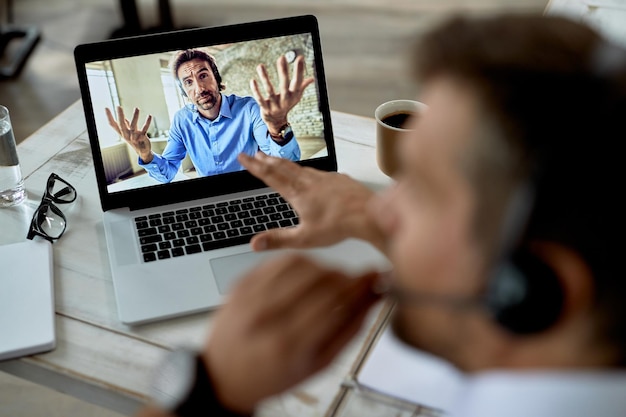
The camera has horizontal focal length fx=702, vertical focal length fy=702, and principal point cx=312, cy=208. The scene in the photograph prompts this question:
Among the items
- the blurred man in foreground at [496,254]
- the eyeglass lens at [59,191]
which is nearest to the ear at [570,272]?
the blurred man in foreground at [496,254]

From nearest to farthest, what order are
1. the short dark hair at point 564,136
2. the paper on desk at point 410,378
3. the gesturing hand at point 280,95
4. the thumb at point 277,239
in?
the short dark hair at point 564,136 → the paper on desk at point 410,378 → the thumb at point 277,239 → the gesturing hand at point 280,95

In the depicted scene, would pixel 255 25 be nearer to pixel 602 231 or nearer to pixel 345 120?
pixel 345 120

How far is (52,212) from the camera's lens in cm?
120

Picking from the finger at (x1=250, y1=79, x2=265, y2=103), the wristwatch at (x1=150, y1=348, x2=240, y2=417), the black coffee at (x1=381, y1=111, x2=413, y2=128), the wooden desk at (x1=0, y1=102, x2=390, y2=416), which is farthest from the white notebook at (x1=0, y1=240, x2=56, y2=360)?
the black coffee at (x1=381, y1=111, x2=413, y2=128)

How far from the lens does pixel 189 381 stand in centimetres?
70

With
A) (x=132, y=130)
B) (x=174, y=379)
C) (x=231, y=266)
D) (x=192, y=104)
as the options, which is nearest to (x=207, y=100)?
(x=192, y=104)

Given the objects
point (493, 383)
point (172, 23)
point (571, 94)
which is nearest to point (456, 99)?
point (571, 94)

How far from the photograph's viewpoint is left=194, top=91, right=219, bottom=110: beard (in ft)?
3.84

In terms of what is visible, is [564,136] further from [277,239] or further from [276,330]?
[277,239]

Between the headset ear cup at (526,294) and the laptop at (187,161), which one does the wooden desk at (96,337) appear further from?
the headset ear cup at (526,294)

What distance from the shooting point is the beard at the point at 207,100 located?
3.84 ft

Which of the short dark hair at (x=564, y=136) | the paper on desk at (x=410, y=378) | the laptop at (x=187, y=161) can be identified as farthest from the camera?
the laptop at (x=187, y=161)

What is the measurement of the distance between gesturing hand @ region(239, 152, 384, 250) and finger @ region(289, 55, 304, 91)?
183 millimetres

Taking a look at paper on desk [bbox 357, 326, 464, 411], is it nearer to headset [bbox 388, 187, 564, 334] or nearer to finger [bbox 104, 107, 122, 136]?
headset [bbox 388, 187, 564, 334]
